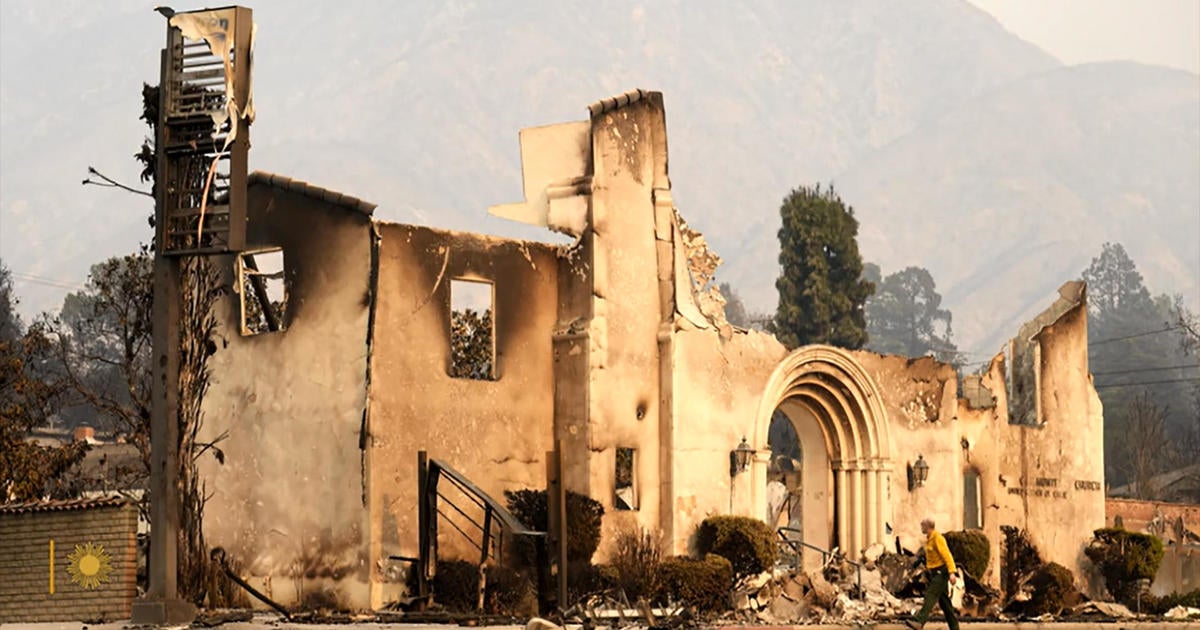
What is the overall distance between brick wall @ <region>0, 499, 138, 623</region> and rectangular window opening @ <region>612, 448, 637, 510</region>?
7881 mm

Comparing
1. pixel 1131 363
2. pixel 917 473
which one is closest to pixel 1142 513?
pixel 917 473

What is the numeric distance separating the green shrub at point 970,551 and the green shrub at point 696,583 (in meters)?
6.39

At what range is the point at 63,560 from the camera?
21797mm

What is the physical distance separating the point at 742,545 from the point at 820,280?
4745cm

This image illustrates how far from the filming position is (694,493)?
89.9 ft

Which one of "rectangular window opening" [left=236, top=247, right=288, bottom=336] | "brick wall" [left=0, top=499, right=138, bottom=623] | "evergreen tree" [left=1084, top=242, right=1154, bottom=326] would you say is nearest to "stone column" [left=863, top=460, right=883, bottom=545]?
"rectangular window opening" [left=236, top=247, right=288, bottom=336]

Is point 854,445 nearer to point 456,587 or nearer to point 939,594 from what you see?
point 456,587

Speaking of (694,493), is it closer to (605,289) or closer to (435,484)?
(605,289)

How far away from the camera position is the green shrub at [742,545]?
2683 cm

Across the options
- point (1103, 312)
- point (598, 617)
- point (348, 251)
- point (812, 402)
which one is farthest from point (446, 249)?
point (1103, 312)

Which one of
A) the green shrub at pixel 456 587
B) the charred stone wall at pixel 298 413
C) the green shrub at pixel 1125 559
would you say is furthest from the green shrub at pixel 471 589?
the green shrub at pixel 1125 559

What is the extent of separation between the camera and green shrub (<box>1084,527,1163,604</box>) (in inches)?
1367

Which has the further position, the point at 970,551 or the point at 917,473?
the point at 917,473

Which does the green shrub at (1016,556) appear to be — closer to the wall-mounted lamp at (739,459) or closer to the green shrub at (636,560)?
the wall-mounted lamp at (739,459)
